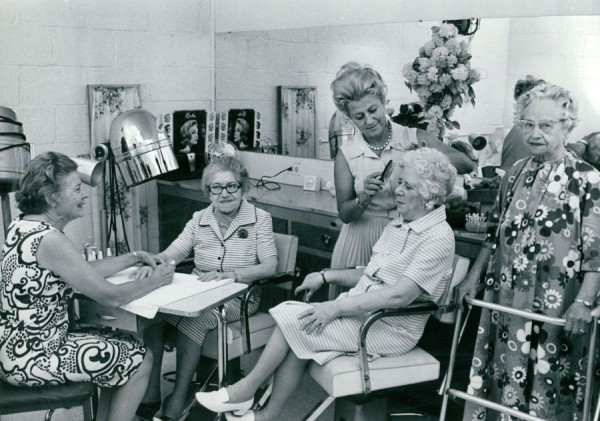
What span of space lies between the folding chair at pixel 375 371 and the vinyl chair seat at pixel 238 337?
1.36 ft

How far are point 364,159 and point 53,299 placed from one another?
4.29ft

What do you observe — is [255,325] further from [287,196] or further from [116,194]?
[116,194]

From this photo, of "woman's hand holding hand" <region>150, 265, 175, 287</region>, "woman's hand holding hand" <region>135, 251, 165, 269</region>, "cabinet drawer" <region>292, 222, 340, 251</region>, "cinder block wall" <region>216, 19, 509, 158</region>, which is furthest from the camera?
"cabinet drawer" <region>292, 222, 340, 251</region>

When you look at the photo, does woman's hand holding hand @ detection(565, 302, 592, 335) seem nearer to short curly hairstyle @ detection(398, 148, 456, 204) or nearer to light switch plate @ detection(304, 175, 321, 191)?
short curly hairstyle @ detection(398, 148, 456, 204)

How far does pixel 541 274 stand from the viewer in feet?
7.18

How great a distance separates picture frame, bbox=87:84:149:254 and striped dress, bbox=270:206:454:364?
165 centimetres

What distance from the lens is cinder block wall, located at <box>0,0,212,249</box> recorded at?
355 centimetres

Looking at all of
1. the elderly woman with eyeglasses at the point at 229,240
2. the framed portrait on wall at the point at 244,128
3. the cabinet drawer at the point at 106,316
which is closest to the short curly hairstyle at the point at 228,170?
the elderly woman with eyeglasses at the point at 229,240

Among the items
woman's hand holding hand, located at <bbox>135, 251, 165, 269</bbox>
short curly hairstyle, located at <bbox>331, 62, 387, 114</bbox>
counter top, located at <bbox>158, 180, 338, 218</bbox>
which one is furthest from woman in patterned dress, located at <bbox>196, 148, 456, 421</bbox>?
counter top, located at <bbox>158, 180, 338, 218</bbox>

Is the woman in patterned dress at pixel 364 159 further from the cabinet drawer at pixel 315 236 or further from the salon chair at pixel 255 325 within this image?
the cabinet drawer at pixel 315 236

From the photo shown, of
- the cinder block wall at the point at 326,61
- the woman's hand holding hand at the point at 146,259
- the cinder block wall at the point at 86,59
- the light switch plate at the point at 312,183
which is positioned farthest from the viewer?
the light switch plate at the point at 312,183

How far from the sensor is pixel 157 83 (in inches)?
167

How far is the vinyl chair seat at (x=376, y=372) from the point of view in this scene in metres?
2.26

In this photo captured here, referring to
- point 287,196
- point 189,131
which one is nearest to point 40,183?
point 287,196
